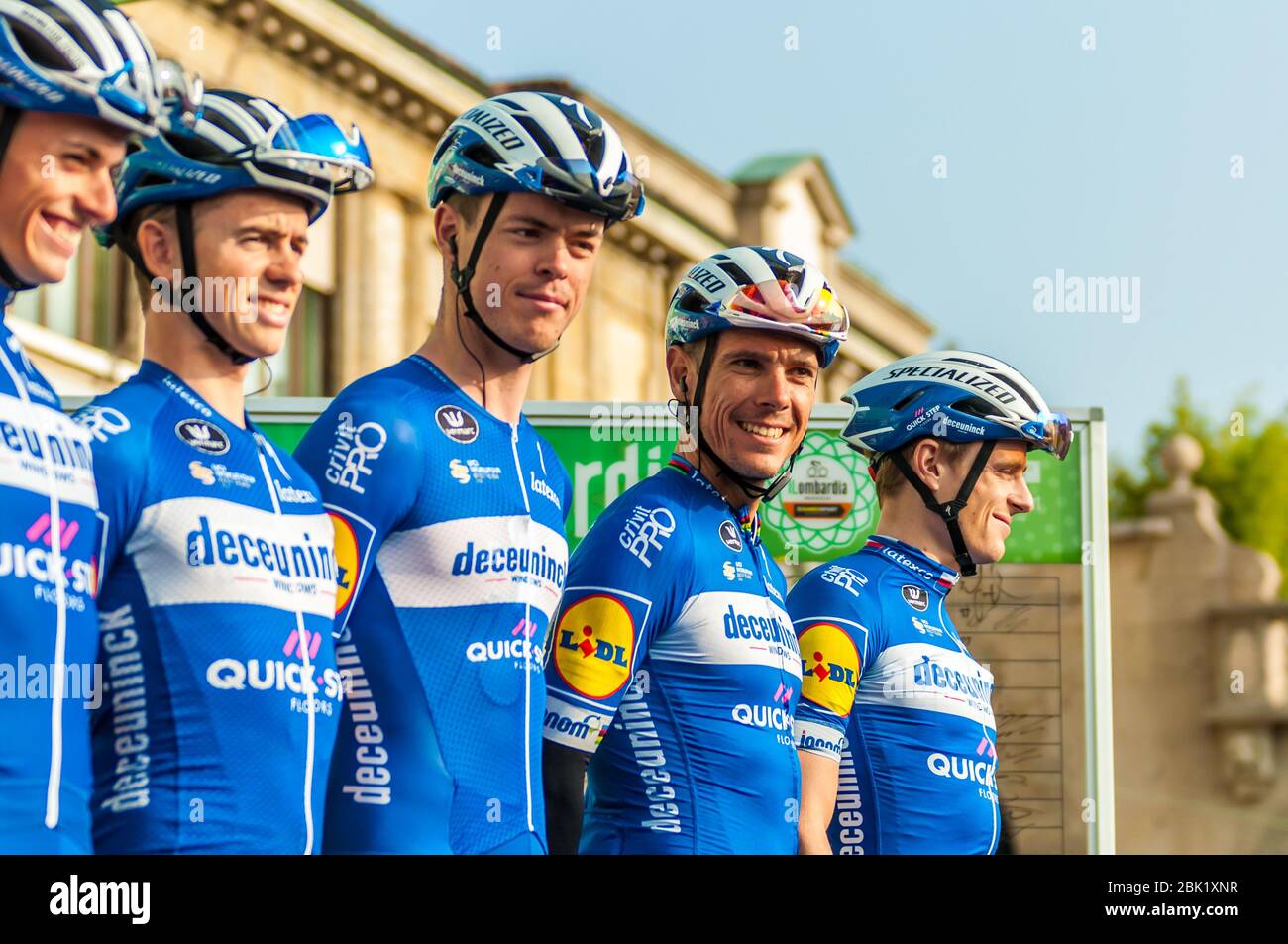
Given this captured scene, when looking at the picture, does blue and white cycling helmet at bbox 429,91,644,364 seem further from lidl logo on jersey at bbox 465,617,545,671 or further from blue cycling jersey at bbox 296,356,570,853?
lidl logo on jersey at bbox 465,617,545,671

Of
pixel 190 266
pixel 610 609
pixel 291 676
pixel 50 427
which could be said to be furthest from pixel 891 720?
pixel 50 427

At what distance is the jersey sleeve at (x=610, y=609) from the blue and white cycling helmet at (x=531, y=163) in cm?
78

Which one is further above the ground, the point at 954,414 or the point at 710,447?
the point at 954,414

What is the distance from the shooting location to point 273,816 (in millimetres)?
5770

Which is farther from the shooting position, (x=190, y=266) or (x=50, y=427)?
(x=190, y=266)

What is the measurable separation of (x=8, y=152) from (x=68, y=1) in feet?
1.38

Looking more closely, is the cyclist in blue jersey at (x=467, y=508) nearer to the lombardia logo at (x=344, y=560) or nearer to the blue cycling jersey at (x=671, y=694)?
the lombardia logo at (x=344, y=560)

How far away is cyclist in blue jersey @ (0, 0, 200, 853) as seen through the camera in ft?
17.0

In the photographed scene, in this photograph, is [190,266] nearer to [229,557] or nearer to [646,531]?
[229,557]

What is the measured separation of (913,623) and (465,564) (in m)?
2.54

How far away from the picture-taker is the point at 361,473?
641cm

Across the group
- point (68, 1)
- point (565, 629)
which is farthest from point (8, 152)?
point (565, 629)

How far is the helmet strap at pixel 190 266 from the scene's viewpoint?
609cm
